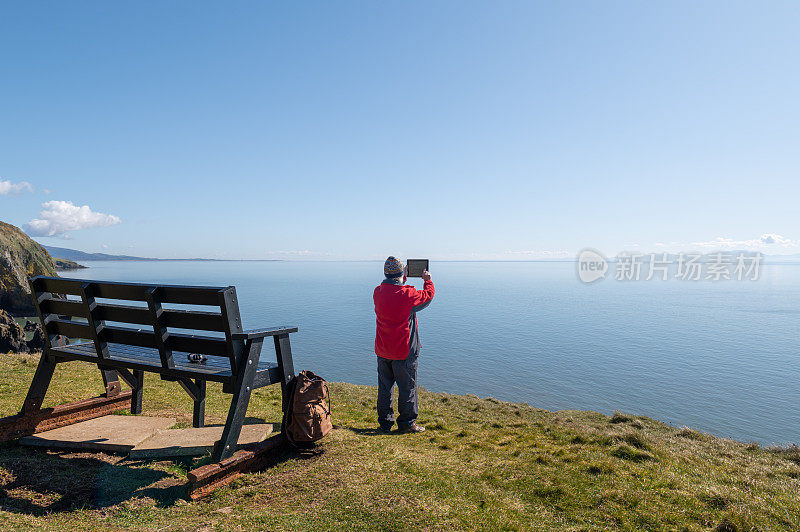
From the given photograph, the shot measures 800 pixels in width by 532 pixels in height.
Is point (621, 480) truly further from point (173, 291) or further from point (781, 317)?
point (781, 317)

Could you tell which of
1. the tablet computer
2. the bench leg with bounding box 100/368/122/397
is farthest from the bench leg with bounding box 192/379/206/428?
the tablet computer

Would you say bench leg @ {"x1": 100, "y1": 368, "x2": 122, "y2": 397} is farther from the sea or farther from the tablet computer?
the sea

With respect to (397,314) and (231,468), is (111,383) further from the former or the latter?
(397,314)

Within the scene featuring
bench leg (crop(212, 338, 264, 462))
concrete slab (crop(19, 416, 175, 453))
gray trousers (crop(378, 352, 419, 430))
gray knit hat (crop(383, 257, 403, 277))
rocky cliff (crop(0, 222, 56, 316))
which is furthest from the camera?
rocky cliff (crop(0, 222, 56, 316))

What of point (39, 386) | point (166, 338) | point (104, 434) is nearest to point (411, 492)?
point (166, 338)

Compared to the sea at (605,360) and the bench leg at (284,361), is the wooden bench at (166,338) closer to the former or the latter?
the bench leg at (284,361)

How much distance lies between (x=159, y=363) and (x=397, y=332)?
4136 mm

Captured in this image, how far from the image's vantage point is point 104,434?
6910mm

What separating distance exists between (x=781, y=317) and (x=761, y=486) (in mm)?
149583

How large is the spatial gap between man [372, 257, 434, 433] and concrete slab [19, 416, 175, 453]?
13.9ft

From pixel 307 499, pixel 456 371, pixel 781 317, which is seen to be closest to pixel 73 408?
pixel 307 499

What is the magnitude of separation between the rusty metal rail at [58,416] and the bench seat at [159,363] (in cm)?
109

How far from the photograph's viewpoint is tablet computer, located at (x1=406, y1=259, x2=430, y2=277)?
8.25 metres

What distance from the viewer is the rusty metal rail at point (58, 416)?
6.60 m
